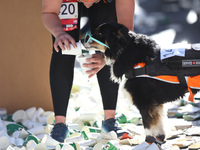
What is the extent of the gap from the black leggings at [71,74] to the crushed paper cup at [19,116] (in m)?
0.74

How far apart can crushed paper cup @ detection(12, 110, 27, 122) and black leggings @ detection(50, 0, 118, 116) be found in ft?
2.42

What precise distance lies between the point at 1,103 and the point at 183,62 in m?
2.18

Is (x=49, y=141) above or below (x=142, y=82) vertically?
below

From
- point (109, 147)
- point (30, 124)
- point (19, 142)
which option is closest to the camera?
point (109, 147)

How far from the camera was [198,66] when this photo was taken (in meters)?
2.60

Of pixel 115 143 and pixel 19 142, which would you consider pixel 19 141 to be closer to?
pixel 19 142

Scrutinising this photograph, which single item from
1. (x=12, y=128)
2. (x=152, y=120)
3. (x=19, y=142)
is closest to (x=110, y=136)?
(x=152, y=120)

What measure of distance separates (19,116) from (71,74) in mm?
949

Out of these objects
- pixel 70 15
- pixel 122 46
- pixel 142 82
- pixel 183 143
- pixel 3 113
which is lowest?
pixel 183 143

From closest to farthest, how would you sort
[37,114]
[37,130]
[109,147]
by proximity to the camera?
[109,147] → [37,130] → [37,114]

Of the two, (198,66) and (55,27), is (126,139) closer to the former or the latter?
(198,66)

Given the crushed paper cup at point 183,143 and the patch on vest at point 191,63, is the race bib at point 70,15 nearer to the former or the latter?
the patch on vest at point 191,63

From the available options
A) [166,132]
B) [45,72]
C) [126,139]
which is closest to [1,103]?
[45,72]

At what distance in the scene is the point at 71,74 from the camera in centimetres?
314
